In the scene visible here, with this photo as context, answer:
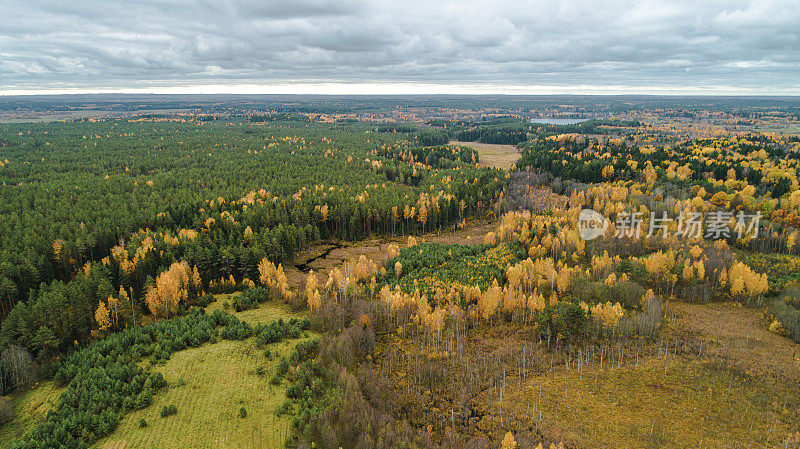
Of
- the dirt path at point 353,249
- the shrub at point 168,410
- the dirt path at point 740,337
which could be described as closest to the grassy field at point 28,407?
the shrub at point 168,410

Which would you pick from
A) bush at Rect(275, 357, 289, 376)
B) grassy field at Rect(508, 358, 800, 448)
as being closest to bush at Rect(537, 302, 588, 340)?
grassy field at Rect(508, 358, 800, 448)

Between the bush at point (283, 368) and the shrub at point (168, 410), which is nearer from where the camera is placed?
the shrub at point (168, 410)

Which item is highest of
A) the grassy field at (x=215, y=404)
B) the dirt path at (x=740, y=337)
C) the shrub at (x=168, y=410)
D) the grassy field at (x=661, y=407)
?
the shrub at (x=168, y=410)

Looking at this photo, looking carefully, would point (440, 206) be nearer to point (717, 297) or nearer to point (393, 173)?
point (393, 173)

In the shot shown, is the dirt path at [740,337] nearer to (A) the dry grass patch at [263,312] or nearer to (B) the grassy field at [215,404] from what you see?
(B) the grassy field at [215,404]

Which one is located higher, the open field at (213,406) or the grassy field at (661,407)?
Answer: the open field at (213,406)

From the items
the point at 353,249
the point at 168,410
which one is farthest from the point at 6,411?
the point at 353,249
